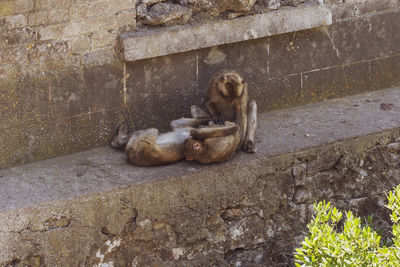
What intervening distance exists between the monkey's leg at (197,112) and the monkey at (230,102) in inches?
2.3

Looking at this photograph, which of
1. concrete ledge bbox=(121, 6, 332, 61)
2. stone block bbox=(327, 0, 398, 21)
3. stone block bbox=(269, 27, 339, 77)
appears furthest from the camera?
stone block bbox=(327, 0, 398, 21)

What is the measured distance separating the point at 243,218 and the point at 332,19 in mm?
2556

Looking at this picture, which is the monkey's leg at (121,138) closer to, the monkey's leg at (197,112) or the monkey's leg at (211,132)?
the monkey's leg at (197,112)

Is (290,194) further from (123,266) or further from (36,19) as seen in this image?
(36,19)

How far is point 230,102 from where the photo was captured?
23.4 feet

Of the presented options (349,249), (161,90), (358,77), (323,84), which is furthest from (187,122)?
(349,249)

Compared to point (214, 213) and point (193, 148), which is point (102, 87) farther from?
point (214, 213)

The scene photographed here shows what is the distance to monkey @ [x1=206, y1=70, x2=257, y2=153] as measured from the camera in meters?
6.99

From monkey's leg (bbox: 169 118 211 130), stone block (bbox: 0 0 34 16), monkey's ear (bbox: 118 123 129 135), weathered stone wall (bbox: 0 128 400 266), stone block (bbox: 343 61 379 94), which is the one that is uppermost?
stone block (bbox: 0 0 34 16)

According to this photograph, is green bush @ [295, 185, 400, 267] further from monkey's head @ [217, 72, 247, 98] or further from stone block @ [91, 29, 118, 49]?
stone block @ [91, 29, 118, 49]

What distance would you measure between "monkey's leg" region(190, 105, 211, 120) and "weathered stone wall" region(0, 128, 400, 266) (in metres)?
0.83

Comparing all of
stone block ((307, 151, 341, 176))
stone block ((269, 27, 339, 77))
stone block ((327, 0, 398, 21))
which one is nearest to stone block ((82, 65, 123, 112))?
stone block ((269, 27, 339, 77))

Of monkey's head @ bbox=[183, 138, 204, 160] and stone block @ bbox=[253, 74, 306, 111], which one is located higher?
stone block @ bbox=[253, 74, 306, 111]

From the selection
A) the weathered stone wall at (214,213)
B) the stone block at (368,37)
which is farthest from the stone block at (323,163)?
the stone block at (368,37)
